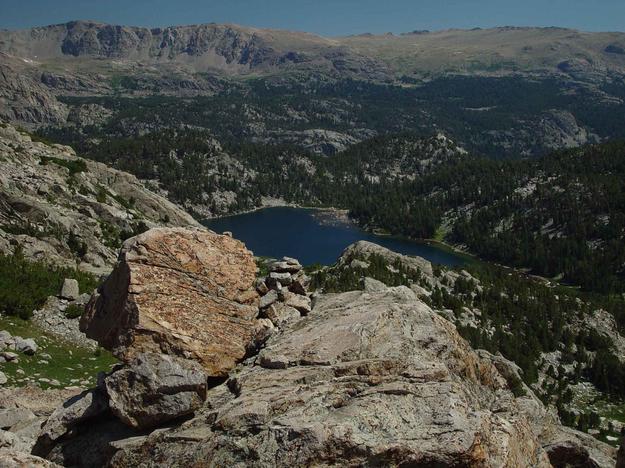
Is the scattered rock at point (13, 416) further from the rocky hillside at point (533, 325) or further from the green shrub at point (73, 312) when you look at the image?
the rocky hillside at point (533, 325)

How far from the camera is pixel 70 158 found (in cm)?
9038

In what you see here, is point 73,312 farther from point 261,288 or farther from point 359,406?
point 359,406

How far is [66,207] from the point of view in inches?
2739

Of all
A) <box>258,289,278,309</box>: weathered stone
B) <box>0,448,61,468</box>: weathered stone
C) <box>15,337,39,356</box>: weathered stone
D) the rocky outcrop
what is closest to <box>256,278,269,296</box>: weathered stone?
the rocky outcrop

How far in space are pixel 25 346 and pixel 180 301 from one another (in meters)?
17.8

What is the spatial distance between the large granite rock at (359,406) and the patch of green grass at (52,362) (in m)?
16.0

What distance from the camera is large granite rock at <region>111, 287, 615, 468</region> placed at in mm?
14016

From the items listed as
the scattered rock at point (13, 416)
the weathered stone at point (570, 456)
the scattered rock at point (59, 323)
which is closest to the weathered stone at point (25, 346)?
the scattered rock at point (59, 323)

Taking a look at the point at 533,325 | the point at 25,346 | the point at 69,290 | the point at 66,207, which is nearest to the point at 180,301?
the point at 25,346

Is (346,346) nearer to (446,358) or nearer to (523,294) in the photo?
(446,358)

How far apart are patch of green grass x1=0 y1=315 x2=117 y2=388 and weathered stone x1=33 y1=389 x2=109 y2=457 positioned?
11240 millimetres

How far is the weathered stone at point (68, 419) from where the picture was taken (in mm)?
18547

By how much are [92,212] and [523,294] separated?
92600 millimetres

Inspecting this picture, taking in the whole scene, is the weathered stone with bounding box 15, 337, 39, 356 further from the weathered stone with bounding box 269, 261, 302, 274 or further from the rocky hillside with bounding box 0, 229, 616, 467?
the weathered stone with bounding box 269, 261, 302, 274
